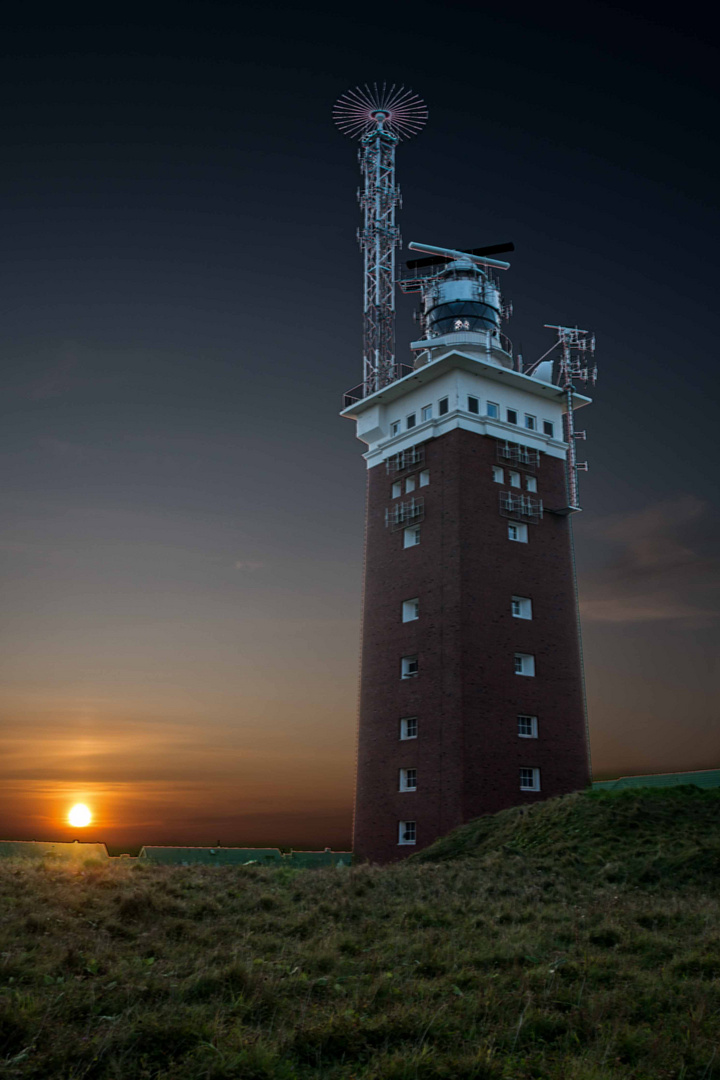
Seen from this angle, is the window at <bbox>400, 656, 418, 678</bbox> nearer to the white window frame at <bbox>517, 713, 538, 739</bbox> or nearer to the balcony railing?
the white window frame at <bbox>517, 713, 538, 739</bbox>

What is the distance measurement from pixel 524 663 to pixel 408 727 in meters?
7.14

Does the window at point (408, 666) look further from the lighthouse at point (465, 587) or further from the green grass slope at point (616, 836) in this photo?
the green grass slope at point (616, 836)

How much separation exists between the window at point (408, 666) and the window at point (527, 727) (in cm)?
603

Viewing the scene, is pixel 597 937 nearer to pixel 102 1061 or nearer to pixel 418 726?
pixel 102 1061

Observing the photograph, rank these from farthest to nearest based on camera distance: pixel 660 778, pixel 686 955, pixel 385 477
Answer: pixel 385 477 → pixel 660 778 → pixel 686 955

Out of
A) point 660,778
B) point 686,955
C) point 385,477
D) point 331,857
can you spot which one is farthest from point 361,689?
point 686,955

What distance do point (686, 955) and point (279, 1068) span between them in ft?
31.4

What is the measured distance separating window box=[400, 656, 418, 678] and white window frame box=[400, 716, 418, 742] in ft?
7.38

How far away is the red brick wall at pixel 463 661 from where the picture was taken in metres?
42.5

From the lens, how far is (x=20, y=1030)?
10625mm

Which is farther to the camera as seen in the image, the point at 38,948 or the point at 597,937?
the point at 597,937

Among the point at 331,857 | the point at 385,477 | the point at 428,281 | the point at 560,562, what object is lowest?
the point at 331,857

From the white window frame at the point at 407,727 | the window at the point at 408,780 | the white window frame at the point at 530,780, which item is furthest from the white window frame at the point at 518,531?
the window at the point at 408,780

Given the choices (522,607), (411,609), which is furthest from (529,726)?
(411,609)
